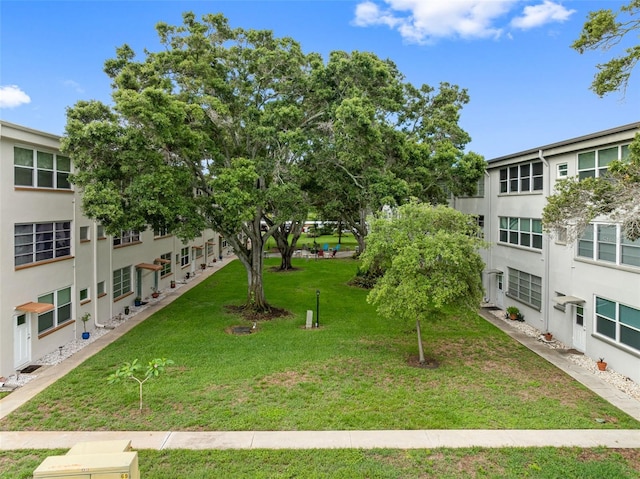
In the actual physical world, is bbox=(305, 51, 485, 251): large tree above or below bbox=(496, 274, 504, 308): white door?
above

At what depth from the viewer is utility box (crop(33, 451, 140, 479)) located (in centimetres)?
648

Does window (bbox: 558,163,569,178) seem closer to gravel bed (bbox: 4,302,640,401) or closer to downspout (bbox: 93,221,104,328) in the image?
gravel bed (bbox: 4,302,640,401)

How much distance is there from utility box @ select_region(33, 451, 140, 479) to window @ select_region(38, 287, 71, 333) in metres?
10.4

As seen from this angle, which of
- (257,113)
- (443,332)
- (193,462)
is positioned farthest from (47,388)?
(443,332)

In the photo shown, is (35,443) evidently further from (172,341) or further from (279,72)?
(279,72)

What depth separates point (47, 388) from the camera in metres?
12.3

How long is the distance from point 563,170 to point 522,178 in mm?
3317

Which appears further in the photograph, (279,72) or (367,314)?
(367,314)

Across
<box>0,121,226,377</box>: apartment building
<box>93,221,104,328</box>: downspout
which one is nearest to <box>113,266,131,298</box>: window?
<box>0,121,226,377</box>: apartment building

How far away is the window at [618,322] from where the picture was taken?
13.0 m

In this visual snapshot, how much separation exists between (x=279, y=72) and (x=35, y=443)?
16.3 m

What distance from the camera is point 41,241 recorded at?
50.3 ft

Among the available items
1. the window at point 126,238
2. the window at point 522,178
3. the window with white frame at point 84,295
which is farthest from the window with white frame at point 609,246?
the window at point 126,238

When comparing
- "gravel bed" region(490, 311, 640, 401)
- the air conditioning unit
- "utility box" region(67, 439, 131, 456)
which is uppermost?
the air conditioning unit
